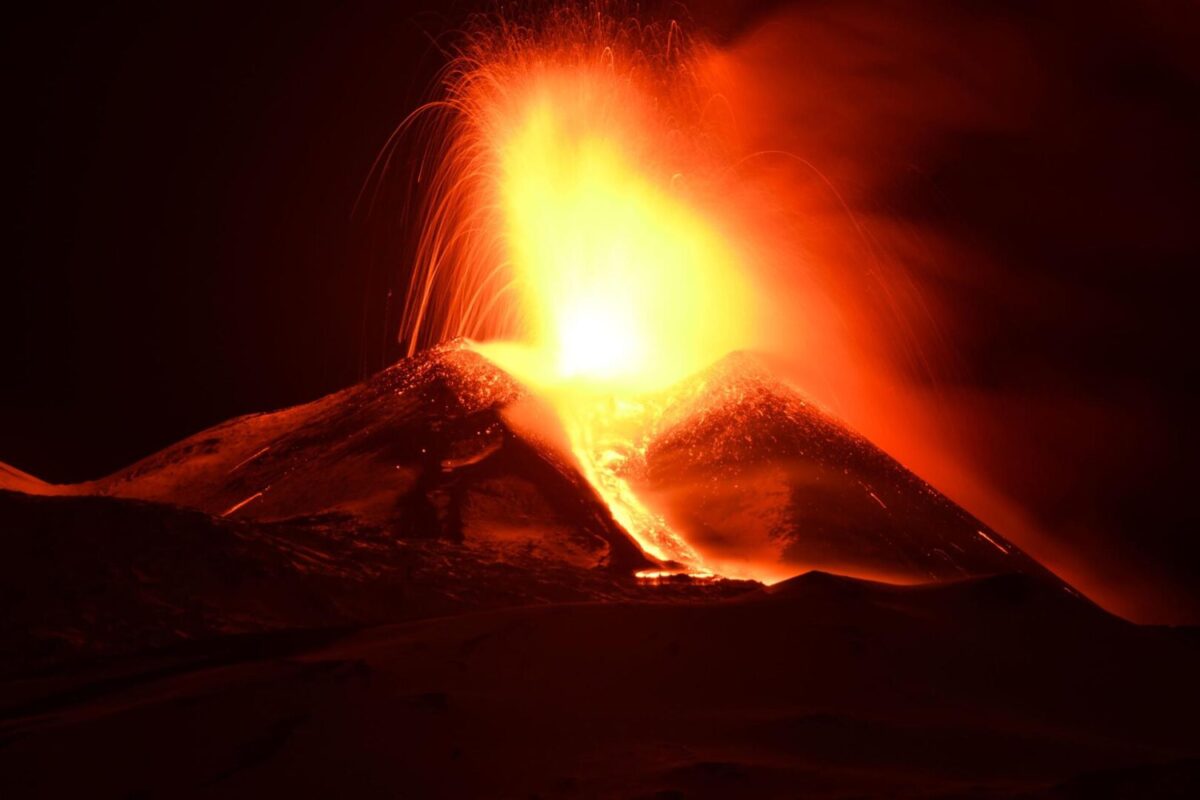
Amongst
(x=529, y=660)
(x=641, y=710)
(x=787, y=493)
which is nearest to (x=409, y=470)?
(x=787, y=493)

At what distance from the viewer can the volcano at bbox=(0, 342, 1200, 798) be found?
461 inches

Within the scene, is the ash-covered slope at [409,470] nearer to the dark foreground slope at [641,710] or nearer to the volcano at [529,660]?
the volcano at [529,660]

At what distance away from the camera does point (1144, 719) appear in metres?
15.3

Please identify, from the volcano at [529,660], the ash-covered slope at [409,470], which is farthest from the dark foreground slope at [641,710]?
the ash-covered slope at [409,470]

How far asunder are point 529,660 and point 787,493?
1671 cm

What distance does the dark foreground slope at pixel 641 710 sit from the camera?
37.3 ft

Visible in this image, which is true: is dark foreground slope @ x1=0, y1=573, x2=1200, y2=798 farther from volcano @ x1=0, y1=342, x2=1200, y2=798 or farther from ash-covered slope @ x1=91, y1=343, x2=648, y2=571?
ash-covered slope @ x1=91, y1=343, x2=648, y2=571

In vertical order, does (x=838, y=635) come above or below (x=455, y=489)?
below

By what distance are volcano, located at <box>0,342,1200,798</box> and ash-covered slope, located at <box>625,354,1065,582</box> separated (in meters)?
0.19

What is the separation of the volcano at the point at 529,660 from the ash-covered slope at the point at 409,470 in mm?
138

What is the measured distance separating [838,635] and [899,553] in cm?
1266

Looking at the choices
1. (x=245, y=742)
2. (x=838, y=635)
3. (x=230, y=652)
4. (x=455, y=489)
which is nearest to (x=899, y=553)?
(x=455, y=489)

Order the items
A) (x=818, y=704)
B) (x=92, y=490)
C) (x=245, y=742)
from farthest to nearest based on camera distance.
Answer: (x=92, y=490) → (x=818, y=704) → (x=245, y=742)

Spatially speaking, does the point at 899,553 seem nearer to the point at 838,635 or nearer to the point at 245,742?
the point at 838,635
